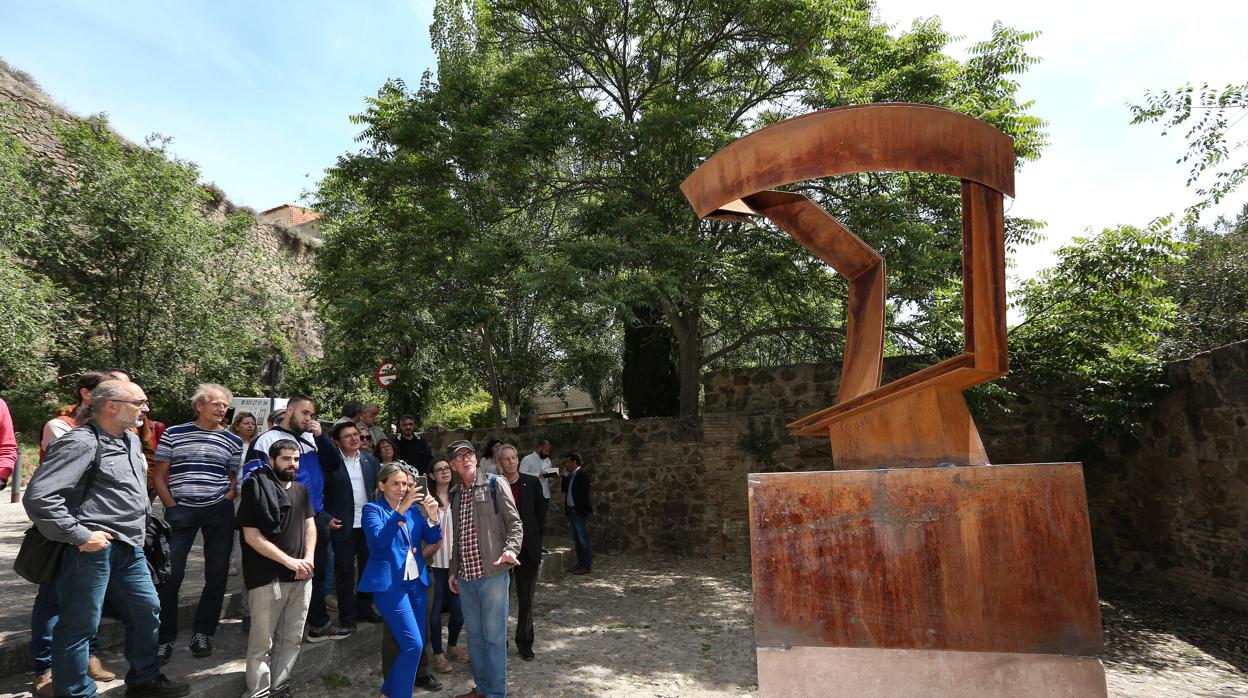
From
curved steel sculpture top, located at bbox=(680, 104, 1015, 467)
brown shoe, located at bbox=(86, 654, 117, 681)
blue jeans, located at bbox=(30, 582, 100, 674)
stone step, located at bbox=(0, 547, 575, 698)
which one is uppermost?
curved steel sculpture top, located at bbox=(680, 104, 1015, 467)

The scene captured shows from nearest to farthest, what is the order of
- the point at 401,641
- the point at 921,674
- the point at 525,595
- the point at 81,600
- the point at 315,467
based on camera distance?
the point at 921,674 < the point at 81,600 < the point at 401,641 < the point at 315,467 < the point at 525,595

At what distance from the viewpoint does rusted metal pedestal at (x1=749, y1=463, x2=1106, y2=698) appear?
2.66 m

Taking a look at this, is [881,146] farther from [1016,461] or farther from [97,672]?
[1016,461]

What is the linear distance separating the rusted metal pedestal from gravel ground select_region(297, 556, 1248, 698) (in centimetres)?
234

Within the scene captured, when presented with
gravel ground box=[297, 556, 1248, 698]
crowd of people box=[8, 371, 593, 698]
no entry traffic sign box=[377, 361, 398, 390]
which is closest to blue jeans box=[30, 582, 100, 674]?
crowd of people box=[8, 371, 593, 698]

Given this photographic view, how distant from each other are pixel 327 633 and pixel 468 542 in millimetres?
1496

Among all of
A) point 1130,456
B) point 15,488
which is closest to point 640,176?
point 1130,456

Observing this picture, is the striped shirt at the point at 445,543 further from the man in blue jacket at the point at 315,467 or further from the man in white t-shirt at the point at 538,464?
the man in white t-shirt at the point at 538,464

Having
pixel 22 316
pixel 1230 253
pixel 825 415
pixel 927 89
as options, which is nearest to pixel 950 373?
pixel 825 415

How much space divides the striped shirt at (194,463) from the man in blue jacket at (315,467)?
0.23 m

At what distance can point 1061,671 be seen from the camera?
103 inches

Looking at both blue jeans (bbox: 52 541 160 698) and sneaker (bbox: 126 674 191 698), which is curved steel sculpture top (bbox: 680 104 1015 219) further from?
sneaker (bbox: 126 674 191 698)

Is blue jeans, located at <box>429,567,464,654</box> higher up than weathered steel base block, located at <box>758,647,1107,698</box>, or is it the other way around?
weathered steel base block, located at <box>758,647,1107,698</box>

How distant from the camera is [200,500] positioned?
4430 millimetres
